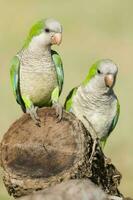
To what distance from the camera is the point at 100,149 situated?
10.1 metres

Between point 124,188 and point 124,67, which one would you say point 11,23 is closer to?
point 124,67

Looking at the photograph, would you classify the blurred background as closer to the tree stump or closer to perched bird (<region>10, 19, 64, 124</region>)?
perched bird (<region>10, 19, 64, 124</region>)

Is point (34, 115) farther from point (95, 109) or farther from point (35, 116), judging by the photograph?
point (95, 109)

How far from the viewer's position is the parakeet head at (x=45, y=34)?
33.8 ft

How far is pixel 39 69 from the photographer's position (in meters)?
10.4

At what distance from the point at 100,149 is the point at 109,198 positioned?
3.91ft

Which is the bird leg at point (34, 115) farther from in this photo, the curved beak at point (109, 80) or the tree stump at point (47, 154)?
the curved beak at point (109, 80)

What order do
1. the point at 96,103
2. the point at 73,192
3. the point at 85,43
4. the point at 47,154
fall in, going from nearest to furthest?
the point at 73,192 < the point at 47,154 < the point at 96,103 < the point at 85,43

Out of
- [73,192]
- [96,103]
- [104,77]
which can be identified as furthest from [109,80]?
[73,192]

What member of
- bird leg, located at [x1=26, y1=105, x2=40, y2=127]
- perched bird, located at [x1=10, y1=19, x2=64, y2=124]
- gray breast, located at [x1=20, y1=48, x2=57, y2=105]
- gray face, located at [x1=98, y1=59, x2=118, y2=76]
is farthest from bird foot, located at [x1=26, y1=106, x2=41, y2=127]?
gray face, located at [x1=98, y1=59, x2=118, y2=76]

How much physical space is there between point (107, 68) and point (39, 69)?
82cm

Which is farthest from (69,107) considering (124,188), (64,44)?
(64,44)

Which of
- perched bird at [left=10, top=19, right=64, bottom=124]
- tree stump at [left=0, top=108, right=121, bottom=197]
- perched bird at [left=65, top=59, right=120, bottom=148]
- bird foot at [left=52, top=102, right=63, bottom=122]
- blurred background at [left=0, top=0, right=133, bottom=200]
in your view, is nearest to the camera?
tree stump at [left=0, top=108, right=121, bottom=197]

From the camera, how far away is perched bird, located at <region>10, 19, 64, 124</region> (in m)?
10.4
